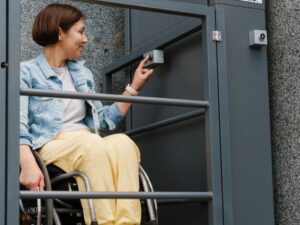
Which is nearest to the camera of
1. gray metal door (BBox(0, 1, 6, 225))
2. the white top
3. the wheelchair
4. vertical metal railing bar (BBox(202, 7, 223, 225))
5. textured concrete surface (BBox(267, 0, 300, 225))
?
gray metal door (BBox(0, 1, 6, 225))

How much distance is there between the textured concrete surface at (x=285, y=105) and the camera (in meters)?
2.51

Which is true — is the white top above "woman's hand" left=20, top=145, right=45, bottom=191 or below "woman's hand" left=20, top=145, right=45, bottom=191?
above

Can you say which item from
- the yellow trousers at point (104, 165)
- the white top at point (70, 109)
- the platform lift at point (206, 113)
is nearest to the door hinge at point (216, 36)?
the platform lift at point (206, 113)

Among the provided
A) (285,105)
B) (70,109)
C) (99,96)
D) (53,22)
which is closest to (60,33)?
(53,22)

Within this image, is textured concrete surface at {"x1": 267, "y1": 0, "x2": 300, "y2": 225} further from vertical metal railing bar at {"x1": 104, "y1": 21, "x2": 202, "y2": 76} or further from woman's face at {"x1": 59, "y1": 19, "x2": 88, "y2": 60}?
woman's face at {"x1": 59, "y1": 19, "x2": 88, "y2": 60}

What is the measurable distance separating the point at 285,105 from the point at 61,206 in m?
0.80

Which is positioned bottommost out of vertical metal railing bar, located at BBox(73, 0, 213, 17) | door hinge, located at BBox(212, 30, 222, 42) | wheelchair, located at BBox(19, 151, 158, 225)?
wheelchair, located at BBox(19, 151, 158, 225)

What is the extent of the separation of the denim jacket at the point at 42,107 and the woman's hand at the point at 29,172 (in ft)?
0.14

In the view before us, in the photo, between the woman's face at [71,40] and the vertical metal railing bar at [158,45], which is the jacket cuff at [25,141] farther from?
the vertical metal railing bar at [158,45]

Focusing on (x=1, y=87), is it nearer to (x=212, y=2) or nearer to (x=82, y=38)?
(x=82, y=38)

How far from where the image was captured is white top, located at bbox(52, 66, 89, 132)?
2.62 meters

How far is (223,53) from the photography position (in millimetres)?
2477

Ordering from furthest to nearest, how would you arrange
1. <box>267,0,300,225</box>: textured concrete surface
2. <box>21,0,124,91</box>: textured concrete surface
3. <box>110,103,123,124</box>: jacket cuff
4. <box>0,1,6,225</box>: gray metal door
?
<box>21,0,124,91</box>: textured concrete surface → <box>110,103,123,124</box>: jacket cuff → <box>267,0,300,225</box>: textured concrete surface → <box>0,1,6,225</box>: gray metal door

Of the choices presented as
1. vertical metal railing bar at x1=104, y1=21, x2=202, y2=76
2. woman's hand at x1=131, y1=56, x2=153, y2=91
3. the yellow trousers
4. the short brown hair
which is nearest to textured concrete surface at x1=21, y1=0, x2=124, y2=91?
vertical metal railing bar at x1=104, y1=21, x2=202, y2=76
